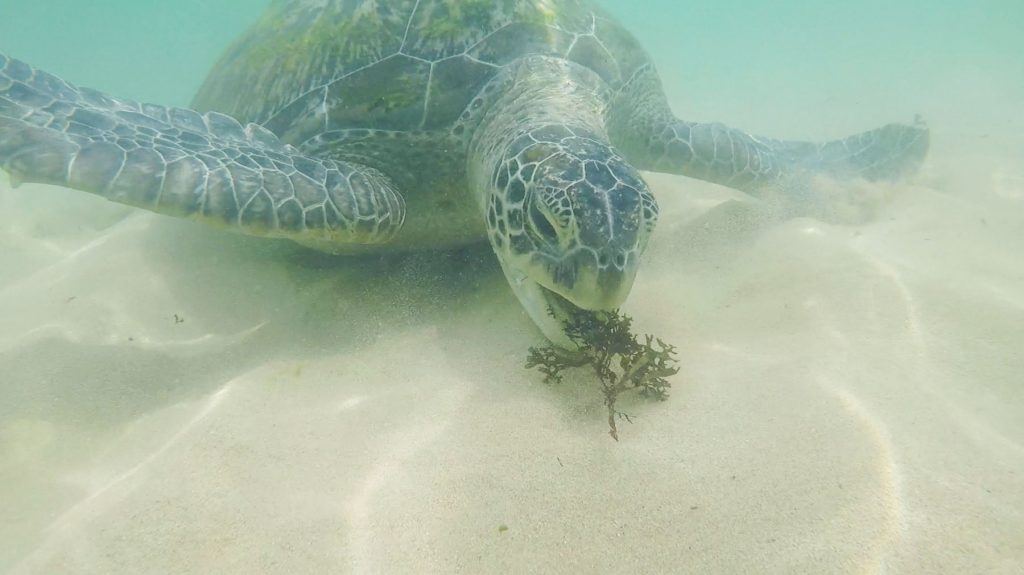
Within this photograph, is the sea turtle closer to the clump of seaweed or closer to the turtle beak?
the turtle beak

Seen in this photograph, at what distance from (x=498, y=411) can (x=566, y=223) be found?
0.83 metres

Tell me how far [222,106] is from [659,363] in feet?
15.0

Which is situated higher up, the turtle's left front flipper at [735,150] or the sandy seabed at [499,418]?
the turtle's left front flipper at [735,150]

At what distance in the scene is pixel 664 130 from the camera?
4141 millimetres

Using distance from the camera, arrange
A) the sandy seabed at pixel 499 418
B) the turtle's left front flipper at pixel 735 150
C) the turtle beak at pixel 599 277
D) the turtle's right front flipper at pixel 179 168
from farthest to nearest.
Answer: the turtle's left front flipper at pixel 735 150, the turtle's right front flipper at pixel 179 168, the turtle beak at pixel 599 277, the sandy seabed at pixel 499 418

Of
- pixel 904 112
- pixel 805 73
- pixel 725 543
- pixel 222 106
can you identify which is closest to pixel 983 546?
pixel 725 543

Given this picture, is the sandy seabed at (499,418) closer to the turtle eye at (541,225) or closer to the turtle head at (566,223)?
the turtle head at (566,223)

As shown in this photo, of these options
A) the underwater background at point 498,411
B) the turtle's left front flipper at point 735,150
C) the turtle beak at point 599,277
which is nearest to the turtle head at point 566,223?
the turtle beak at point 599,277

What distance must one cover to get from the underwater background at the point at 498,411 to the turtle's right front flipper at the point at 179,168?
56 cm

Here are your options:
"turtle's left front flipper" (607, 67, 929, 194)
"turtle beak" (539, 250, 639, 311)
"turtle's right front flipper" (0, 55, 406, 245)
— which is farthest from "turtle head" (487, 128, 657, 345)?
"turtle's left front flipper" (607, 67, 929, 194)

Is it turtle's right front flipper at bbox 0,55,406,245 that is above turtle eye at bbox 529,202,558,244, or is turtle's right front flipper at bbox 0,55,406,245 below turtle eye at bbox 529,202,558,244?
below

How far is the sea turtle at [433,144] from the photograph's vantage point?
2.33 metres

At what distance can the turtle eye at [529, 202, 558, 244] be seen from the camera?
2221 millimetres

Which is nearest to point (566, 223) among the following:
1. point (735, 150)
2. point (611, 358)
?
point (611, 358)
